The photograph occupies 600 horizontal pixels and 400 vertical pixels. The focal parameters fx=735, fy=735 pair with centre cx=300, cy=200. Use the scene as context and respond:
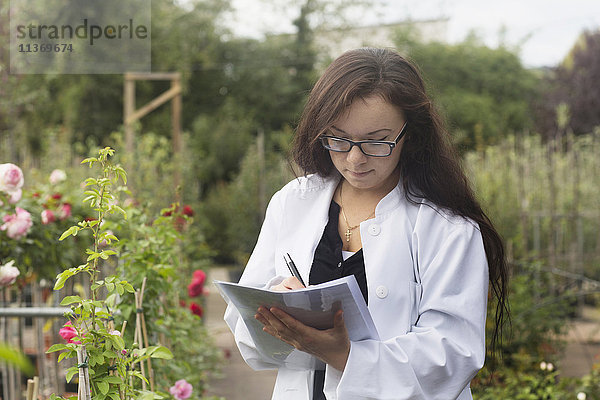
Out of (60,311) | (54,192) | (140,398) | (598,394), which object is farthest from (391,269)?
(54,192)

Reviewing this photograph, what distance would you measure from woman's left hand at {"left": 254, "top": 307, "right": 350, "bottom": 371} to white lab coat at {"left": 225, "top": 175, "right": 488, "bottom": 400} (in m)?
0.03

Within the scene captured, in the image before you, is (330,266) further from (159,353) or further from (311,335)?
(159,353)

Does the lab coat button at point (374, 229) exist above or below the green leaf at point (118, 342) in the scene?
above

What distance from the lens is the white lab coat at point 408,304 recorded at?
137cm

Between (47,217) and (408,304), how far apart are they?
2075mm

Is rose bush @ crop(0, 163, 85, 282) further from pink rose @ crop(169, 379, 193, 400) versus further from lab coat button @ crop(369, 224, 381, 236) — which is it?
lab coat button @ crop(369, 224, 381, 236)

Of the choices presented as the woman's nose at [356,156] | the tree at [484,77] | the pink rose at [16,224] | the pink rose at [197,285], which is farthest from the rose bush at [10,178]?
the tree at [484,77]

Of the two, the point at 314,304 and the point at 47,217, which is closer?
the point at 314,304

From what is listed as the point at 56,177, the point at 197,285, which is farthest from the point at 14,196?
the point at 197,285

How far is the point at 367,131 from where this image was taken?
4.77ft

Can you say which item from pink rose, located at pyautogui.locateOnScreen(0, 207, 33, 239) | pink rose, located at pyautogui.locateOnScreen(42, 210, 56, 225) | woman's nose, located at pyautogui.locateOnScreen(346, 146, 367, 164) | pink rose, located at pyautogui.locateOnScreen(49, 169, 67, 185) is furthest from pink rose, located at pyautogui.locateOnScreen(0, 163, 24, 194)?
woman's nose, located at pyautogui.locateOnScreen(346, 146, 367, 164)

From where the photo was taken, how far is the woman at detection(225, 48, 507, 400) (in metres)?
1.37

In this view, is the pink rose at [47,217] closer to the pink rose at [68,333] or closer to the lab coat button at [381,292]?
the pink rose at [68,333]

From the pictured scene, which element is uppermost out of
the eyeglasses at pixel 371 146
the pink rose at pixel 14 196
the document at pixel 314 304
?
the eyeglasses at pixel 371 146
